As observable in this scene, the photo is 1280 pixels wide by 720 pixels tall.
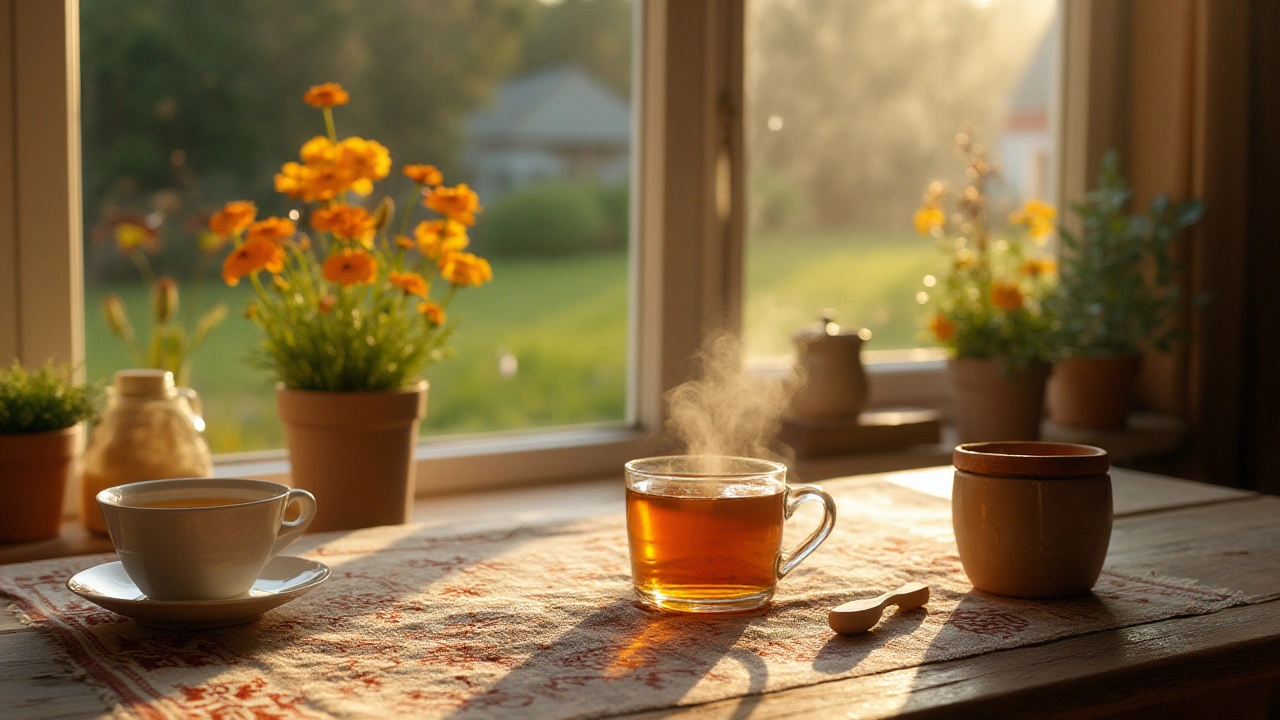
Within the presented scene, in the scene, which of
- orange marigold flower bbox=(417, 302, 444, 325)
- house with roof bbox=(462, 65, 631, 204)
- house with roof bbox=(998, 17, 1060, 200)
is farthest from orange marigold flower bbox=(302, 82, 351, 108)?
house with roof bbox=(998, 17, 1060, 200)

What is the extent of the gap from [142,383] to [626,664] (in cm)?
→ 81

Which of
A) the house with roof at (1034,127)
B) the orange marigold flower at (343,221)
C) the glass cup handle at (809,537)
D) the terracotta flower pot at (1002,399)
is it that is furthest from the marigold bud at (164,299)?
the house with roof at (1034,127)

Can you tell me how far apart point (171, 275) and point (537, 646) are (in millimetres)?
1174

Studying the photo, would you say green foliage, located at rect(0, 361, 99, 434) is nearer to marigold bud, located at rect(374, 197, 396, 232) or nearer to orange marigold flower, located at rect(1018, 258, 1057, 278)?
marigold bud, located at rect(374, 197, 396, 232)

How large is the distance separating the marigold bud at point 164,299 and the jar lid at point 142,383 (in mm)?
367

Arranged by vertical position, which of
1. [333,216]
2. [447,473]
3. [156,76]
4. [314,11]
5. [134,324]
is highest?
[314,11]

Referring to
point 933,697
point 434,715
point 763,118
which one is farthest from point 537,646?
point 763,118

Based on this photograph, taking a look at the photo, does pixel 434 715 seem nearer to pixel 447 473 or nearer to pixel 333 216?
pixel 333 216

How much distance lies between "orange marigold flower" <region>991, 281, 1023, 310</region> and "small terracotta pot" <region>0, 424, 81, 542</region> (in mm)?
1505

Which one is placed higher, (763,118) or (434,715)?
(763,118)

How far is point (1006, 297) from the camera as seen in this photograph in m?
2.13

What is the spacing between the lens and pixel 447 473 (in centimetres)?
185

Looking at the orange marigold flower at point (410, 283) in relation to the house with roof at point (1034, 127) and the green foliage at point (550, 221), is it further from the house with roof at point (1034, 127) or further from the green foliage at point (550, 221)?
the house with roof at point (1034, 127)

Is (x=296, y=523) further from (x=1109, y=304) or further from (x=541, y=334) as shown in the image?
(x=1109, y=304)
